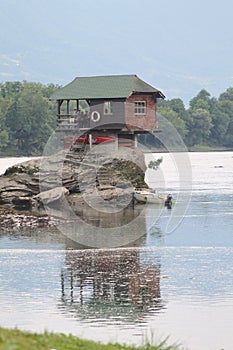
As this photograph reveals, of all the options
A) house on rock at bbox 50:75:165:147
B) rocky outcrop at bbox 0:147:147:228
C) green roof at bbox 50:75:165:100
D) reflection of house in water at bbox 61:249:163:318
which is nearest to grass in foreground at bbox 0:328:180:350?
reflection of house in water at bbox 61:249:163:318

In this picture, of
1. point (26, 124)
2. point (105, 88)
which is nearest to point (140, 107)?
point (105, 88)

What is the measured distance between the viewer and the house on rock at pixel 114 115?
66625 mm

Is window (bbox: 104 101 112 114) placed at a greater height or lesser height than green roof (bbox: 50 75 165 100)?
lesser

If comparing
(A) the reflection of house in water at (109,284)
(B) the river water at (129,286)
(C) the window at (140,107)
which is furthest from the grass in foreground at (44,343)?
(C) the window at (140,107)

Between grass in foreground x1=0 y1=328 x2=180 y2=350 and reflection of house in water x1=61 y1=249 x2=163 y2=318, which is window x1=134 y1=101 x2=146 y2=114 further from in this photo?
grass in foreground x1=0 y1=328 x2=180 y2=350

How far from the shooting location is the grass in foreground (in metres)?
14.5

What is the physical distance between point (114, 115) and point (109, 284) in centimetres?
3959

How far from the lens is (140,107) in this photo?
68.3 m

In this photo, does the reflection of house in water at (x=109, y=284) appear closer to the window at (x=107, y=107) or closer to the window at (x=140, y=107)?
the window at (x=107, y=107)

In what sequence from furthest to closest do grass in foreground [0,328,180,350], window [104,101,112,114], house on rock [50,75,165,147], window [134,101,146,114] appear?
window [134,101,146,114] → window [104,101,112,114] → house on rock [50,75,165,147] → grass in foreground [0,328,180,350]

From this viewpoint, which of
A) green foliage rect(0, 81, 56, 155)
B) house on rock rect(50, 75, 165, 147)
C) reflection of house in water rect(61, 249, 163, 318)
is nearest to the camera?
reflection of house in water rect(61, 249, 163, 318)

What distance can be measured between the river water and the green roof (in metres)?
24.3

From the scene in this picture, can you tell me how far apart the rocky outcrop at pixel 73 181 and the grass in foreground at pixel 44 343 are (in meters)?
35.5

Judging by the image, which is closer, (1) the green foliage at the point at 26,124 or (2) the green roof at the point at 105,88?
(2) the green roof at the point at 105,88
